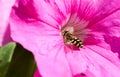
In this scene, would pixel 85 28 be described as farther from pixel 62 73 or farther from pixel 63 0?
pixel 62 73

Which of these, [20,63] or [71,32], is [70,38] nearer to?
[71,32]

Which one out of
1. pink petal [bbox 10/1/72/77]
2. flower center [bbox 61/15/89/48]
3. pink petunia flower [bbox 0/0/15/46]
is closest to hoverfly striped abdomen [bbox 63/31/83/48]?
flower center [bbox 61/15/89/48]

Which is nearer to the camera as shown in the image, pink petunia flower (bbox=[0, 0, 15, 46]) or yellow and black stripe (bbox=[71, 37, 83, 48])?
pink petunia flower (bbox=[0, 0, 15, 46])

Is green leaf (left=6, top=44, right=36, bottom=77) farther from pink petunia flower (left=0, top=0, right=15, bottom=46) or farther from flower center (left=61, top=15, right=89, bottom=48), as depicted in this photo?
flower center (left=61, top=15, right=89, bottom=48)

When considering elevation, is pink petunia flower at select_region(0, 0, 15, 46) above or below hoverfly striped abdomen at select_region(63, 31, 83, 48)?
above

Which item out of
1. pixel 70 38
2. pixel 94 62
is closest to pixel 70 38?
pixel 70 38

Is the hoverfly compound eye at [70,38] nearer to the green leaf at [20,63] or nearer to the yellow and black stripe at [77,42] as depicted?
the yellow and black stripe at [77,42]

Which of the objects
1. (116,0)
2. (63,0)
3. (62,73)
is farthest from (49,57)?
(116,0)
